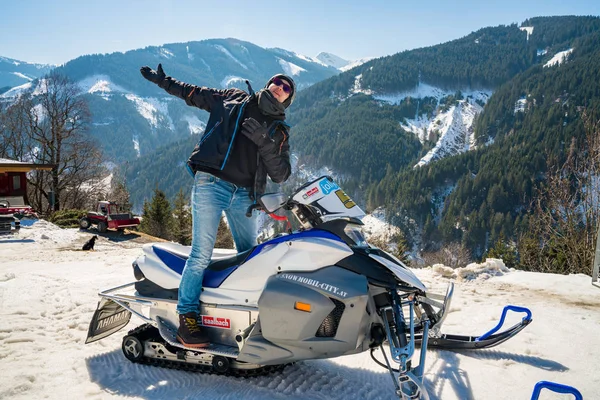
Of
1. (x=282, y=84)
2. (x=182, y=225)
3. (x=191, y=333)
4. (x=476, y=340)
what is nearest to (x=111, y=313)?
(x=191, y=333)

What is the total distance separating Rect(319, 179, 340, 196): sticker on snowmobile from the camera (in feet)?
9.17

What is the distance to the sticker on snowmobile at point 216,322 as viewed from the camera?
123 inches

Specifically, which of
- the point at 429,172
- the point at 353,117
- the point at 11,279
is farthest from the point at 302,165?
the point at 11,279

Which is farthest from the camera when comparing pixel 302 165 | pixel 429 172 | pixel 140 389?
pixel 302 165

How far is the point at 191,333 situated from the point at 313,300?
1078 mm

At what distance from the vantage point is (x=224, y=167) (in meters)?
3.06

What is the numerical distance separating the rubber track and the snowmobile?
0.01 m

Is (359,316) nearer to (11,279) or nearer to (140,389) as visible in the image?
(140,389)

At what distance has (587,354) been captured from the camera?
3.60 m

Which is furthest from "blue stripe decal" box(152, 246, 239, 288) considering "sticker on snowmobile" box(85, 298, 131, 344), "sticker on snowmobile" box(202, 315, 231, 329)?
"sticker on snowmobile" box(85, 298, 131, 344)

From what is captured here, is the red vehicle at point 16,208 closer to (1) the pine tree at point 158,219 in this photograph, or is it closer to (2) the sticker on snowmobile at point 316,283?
(1) the pine tree at point 158,219

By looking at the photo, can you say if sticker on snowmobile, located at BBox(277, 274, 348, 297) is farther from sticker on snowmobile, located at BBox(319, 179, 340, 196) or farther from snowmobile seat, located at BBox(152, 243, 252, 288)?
sticker on snowmobile, located at BBox(319, 179, 340, 196)

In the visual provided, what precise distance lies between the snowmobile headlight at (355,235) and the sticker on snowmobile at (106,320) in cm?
249

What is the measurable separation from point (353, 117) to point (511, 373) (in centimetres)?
17284
